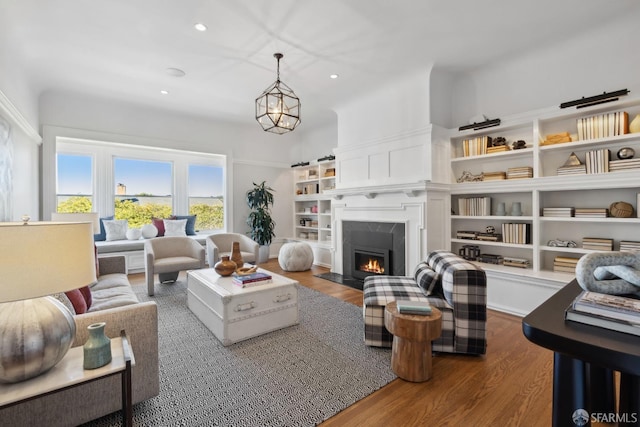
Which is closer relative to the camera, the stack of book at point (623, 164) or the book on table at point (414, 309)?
the book on table at point (414, 309)

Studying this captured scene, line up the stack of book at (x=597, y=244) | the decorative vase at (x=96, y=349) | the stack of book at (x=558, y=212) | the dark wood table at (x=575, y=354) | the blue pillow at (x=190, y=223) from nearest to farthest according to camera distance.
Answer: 1. the dark wood table at (x=575, y=354)
2. the decorative vase at (x=96, y=349)
3. the stack of book at (x=597, y=244)
4. the stack of book at (x=558, y=212)
5. the blue pillow at (x=190, y=223)

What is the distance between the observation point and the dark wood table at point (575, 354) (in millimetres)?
752

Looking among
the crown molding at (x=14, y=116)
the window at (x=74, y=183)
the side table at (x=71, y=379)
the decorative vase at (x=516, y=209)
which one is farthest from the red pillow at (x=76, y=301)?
the decorative vase at (x=516, y=209)

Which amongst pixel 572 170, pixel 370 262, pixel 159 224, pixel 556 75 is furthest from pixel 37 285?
pixel 159 224

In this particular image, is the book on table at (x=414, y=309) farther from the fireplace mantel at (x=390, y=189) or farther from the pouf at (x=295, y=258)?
the pouf at (x=295, y=258)

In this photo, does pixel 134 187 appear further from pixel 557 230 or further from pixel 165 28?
pixel 557 230

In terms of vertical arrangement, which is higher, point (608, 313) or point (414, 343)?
point (608, 313)

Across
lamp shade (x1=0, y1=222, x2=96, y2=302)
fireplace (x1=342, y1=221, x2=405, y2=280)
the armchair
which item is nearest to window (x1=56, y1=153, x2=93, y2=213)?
the armchair

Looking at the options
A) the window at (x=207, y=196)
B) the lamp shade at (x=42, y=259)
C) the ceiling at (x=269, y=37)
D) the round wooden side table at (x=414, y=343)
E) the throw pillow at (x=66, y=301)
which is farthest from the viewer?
the window at (x=207, y=196)

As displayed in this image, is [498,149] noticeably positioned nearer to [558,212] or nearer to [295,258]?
[558,212]

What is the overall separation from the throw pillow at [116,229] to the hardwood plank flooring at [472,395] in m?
5.09

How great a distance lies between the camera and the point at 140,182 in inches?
225

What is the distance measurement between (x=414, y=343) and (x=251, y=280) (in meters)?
1.54

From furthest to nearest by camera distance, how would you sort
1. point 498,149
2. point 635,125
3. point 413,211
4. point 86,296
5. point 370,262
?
point 370,262
point 413,211
point 498,149
point 635,125
point 86,296
